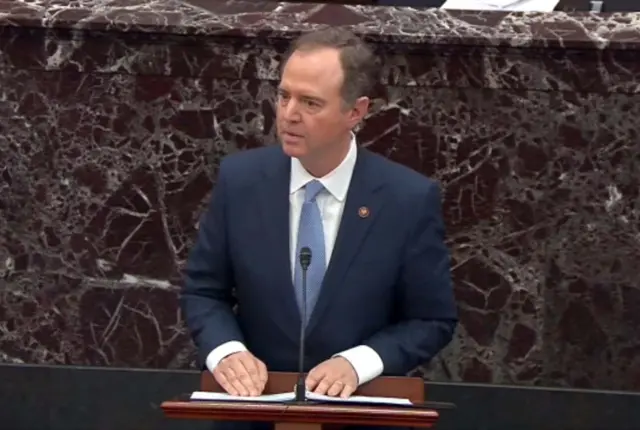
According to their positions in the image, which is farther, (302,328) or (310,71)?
(310,71)

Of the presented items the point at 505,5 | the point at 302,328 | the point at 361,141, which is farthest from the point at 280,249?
the point at 505,5

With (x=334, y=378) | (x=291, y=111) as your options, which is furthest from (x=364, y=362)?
(x=291, y=111)

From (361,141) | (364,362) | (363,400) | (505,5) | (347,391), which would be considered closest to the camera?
(363,400)

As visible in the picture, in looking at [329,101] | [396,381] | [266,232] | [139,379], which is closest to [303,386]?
[396,381]

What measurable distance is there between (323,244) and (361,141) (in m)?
1.00

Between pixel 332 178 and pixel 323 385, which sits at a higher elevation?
pixel 332 178

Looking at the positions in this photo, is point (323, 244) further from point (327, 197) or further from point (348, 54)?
point (348, 54)

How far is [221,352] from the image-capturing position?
2.66 m

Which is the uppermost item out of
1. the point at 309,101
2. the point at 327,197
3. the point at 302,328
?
the point at 309,101

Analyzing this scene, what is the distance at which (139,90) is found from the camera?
12.3 feet

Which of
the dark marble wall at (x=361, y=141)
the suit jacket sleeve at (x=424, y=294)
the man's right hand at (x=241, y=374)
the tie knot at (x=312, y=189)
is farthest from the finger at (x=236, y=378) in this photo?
the dark marble wall at (x=361, y=141)

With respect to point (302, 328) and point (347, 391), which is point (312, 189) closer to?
point (302, 328)

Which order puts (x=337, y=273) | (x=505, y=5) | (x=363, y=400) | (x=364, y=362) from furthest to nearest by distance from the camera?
(x=505, y=5)
(x=337, y=273)
(x=364, y=362)
(x=363, y=400)

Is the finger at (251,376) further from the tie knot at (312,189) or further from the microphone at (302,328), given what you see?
the tie knot at (312,189)
